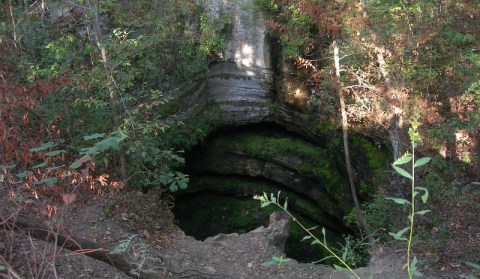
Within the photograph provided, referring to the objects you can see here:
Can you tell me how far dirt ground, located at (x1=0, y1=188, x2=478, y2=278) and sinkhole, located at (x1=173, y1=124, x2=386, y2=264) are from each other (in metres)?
4.37

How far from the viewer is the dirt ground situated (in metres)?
6.86

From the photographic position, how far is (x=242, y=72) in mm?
14578

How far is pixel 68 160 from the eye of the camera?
8695 millimetres

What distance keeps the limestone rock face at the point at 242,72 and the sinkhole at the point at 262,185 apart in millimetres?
804

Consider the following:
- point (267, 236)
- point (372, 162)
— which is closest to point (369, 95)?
point (372, 162)

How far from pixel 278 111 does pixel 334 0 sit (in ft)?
18.5

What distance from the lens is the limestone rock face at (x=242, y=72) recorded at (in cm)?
1420

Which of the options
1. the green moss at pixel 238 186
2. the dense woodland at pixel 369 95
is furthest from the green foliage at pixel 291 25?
the green moss at pixel 238 186

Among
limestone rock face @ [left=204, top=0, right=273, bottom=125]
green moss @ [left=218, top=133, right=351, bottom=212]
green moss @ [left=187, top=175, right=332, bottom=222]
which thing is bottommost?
green moss @ [left=187, top=175, right=332, bottom=222]

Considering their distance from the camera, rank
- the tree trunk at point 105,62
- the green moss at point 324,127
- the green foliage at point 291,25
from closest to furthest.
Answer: the tree trunk at point 105,62, the green foliage at point 291,25, the green moss at point 324,127

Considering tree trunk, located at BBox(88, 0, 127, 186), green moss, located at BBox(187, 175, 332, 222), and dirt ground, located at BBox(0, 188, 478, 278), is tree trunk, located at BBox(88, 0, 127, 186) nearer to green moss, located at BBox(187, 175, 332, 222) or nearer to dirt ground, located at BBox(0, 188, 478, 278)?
dirt ground, located at BBox(0, 188, 478, 278)

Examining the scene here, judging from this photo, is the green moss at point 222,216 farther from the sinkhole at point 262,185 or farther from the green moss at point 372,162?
the green moss at point 372,162

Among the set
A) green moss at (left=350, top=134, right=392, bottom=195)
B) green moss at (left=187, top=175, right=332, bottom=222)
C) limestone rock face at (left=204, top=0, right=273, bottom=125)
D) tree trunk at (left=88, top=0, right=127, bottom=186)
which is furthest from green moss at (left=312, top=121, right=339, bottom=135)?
tree trunk at (left=88, top=0, right=127, bottom=186)

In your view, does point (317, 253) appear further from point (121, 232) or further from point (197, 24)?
point (197, 24)
